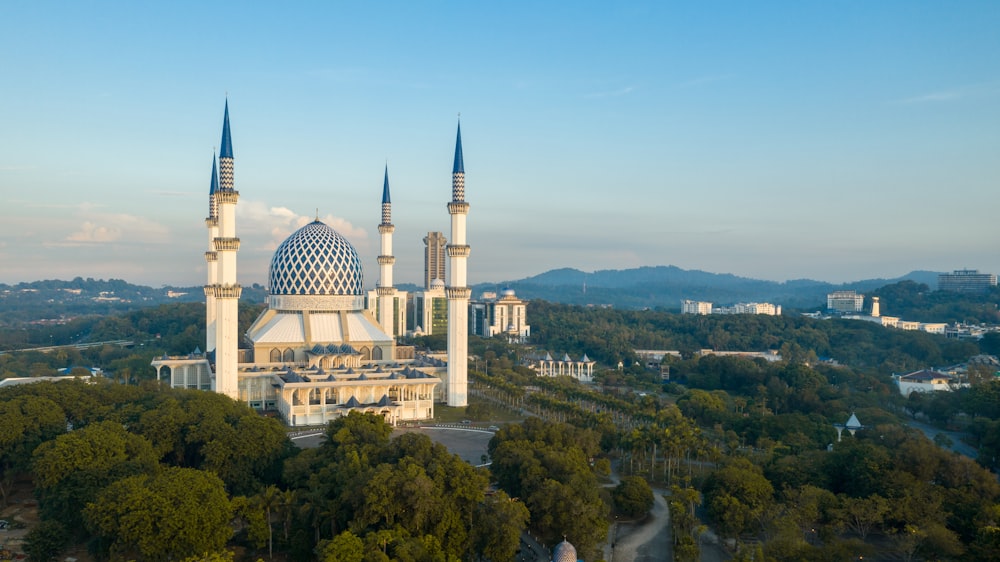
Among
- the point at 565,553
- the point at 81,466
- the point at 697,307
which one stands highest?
the point at 81,466

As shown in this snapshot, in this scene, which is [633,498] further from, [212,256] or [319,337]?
[212,256]

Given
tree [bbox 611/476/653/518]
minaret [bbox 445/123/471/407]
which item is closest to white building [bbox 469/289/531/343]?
minaret [bbox 445/123/471/407]

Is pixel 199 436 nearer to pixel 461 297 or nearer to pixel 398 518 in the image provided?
pixel 398 518

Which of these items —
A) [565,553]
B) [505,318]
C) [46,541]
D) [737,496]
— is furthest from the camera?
[505,318]

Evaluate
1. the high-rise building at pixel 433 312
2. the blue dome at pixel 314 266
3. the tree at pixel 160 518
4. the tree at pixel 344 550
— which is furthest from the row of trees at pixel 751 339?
the tree at pixel 344 550

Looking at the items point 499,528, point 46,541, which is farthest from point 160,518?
point 499,528

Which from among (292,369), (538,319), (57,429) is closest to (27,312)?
(538,319)

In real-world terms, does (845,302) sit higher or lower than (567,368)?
higher
